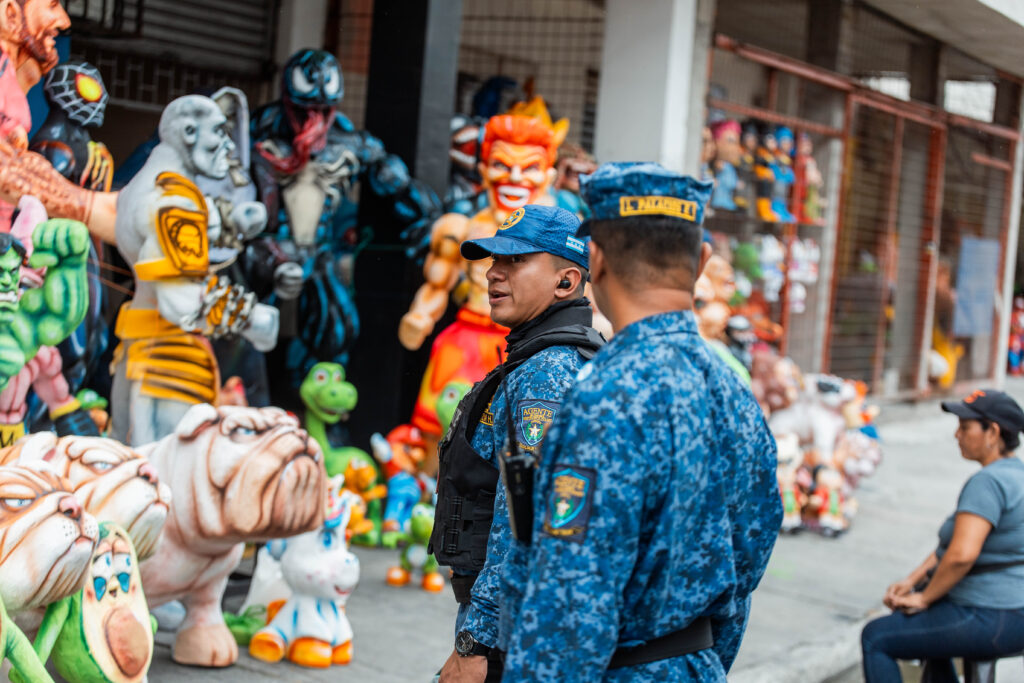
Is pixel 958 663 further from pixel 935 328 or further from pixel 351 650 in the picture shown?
pixel 935 328

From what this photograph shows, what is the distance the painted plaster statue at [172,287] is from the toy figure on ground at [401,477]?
1333 millimetres

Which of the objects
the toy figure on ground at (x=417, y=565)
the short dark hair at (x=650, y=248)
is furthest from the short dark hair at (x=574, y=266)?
the toy figure on ground at (x=417, y=565)

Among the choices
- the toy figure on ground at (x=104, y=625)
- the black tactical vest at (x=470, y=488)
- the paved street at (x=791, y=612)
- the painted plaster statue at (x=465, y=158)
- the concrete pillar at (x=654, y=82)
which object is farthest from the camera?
the concrete pillar at (x=654, y=82)

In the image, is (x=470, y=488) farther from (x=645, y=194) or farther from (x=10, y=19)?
(x=10, y=19)

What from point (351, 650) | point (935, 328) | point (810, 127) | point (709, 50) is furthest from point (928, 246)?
point (351, 650)

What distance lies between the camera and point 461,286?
6184mm

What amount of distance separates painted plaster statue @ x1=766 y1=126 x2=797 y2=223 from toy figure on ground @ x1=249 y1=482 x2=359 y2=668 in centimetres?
640

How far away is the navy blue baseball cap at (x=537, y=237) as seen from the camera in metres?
2.65

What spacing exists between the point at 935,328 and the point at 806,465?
6.75 m

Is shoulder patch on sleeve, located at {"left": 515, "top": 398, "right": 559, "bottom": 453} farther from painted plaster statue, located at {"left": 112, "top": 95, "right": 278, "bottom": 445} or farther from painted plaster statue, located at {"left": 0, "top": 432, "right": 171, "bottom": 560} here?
painted plaster statue, located at {"left": 112, "top": 95, "right": 278, "bottom": 445}

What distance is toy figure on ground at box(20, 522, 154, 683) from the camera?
10.0 ft

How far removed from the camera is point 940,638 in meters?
4.20

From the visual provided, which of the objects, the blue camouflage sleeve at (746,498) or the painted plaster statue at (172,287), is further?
the painted plaster statue at (172,287)

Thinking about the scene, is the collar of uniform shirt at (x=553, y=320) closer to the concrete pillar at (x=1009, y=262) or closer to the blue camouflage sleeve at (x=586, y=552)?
the blue camouflage sleeve at (x=586, y=552)
